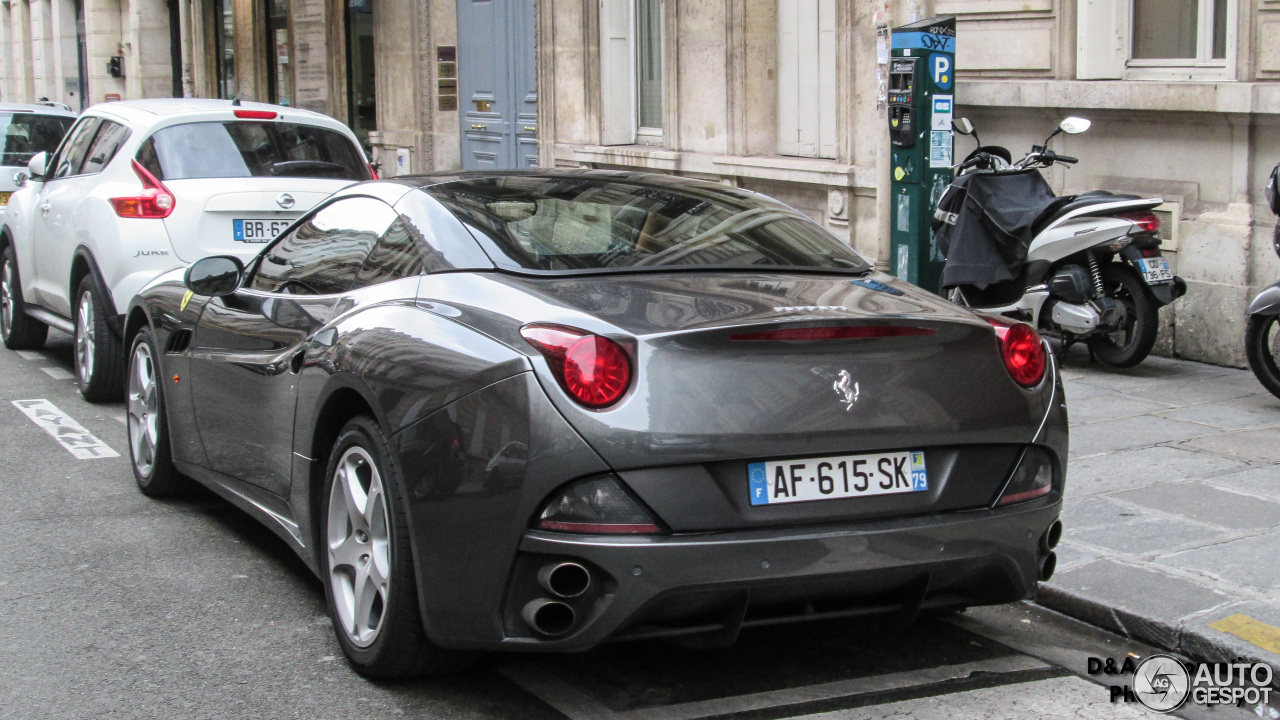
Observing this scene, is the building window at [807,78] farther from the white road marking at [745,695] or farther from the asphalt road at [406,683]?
the white road marking at [745,695]

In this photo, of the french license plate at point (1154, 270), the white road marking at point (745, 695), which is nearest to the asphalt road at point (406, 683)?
the white road marking at point (745, 695)

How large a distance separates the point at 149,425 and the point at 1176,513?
413cm

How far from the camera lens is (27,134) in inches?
523

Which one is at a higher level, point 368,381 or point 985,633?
point 368,381

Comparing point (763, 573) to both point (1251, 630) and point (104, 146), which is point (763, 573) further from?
point (104, 146)

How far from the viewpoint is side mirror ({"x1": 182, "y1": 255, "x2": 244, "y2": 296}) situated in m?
5.36

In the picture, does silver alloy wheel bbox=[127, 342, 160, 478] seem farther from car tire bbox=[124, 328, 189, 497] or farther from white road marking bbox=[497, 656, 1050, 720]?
white road marking bbox=[497, 656, 1050, 720]

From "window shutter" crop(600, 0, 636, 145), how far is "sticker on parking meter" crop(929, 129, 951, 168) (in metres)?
5.90

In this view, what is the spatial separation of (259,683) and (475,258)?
4.28ft

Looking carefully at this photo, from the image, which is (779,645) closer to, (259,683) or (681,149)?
(259,683)

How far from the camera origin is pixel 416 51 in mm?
19422

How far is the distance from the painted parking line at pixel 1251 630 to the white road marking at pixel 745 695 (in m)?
0.55

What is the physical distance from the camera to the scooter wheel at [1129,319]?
8109 mm

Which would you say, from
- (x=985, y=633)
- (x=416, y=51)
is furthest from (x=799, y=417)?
(x=416, y=51)
